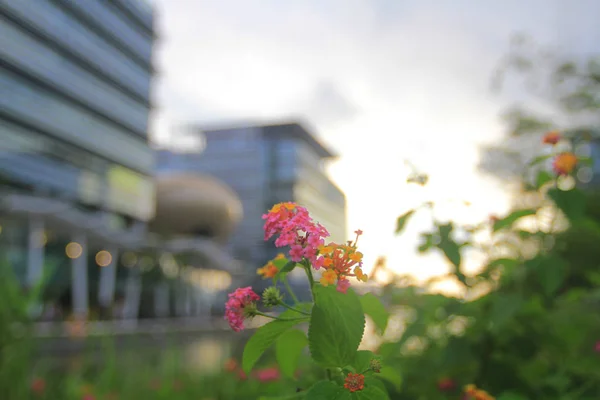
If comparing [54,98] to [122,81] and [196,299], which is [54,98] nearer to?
[122,81]

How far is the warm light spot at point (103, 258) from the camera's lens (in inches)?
→ 1059

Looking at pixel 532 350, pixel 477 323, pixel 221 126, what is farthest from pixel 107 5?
pixel 221 126

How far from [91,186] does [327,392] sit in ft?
109

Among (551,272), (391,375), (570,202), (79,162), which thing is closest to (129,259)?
(79,162)

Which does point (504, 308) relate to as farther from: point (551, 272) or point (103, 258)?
point (103, 258)

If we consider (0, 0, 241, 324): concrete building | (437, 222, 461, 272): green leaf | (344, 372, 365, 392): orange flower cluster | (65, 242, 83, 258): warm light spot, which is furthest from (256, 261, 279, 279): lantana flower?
(65, 242, 83, 258): warm light spot

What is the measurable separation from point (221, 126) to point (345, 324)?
74.8 metres

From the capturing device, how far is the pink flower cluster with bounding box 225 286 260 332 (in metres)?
0.91

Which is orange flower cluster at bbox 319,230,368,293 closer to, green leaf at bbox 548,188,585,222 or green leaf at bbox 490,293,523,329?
green leaf at bbox 490,293,523,329

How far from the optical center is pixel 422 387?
7.16 feet

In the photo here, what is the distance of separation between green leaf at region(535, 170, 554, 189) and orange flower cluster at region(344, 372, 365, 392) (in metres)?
1.73

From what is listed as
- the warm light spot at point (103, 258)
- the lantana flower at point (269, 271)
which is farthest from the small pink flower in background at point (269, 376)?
the warm light spot at point (103, 258)

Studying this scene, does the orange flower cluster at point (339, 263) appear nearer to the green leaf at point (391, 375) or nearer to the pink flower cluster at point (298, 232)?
the pink flower cluster at point (298, 232)

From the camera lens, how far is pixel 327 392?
81 centimetres
